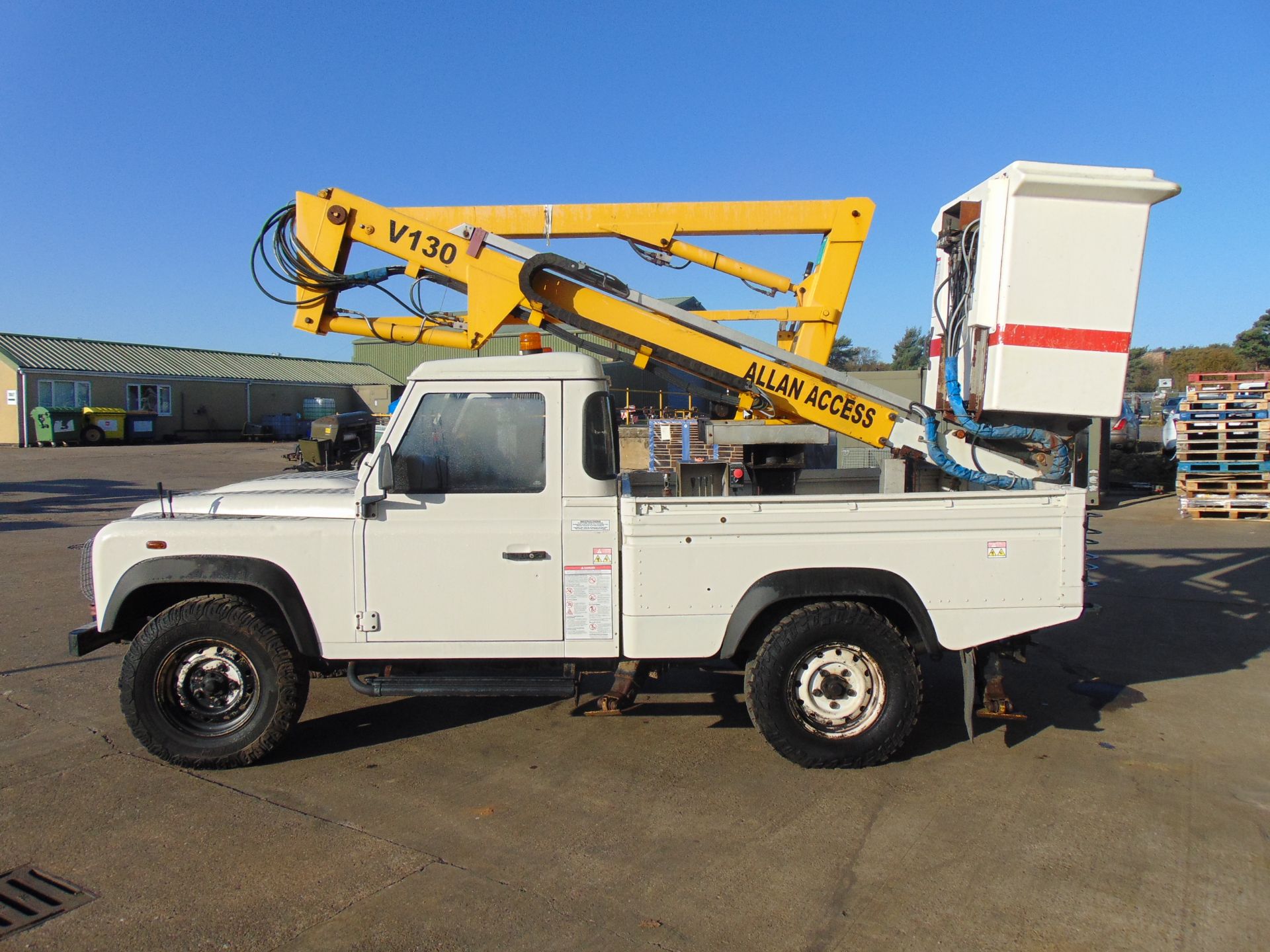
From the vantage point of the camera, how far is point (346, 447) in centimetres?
2316

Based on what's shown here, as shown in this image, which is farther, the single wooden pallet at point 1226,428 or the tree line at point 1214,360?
the tree line at point 1214,360

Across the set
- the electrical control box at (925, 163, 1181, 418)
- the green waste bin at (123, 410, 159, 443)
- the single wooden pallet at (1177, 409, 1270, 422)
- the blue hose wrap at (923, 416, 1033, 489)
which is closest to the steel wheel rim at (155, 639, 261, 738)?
the blue hose wrap at (923, 416, 1033, 489)

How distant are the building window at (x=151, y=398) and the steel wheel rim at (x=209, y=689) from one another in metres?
38.1

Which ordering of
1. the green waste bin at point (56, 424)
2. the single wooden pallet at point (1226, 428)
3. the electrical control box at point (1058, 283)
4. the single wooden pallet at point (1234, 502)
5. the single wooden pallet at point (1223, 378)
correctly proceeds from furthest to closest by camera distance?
the green waste bin at point (56, 424)
the single wooden pallet at point (1223, 378)
the single wooden pallet at point (1234, 502)
the single wooden pallet at point (1226, 428)
the electrical control box at point (1058, 283)

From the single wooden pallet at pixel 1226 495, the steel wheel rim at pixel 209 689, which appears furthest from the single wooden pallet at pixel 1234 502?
the steel wheel rim at pixel 209 689

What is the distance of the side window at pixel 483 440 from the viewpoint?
15.3 feet

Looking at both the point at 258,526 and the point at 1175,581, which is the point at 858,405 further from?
the point at 1175,581

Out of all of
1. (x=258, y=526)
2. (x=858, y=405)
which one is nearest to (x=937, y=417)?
(x=858, y=405)

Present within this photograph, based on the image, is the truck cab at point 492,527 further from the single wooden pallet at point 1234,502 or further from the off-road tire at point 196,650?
the single wooden pallet at point 1234,502

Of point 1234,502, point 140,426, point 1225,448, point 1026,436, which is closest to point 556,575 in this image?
point 1026,436

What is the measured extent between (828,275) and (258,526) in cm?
429

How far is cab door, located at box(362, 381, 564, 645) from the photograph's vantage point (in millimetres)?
4602

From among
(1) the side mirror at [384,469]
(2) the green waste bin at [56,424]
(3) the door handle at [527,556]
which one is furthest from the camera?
(2) the green waste bin at [56,424]

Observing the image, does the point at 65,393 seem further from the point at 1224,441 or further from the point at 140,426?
the point at 1224,441
